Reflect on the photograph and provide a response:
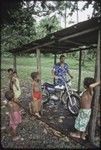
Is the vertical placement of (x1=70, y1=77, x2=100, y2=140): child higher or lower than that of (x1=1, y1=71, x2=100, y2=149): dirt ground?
higher

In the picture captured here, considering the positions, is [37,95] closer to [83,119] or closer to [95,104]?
[83,119]

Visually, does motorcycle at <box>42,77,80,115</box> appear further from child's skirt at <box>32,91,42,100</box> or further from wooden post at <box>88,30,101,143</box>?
wooden post at <box>88,30,101,143</box>

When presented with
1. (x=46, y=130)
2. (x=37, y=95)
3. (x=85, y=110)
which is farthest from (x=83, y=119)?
(x=37, y=95)

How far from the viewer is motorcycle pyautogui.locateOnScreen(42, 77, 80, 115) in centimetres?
1077

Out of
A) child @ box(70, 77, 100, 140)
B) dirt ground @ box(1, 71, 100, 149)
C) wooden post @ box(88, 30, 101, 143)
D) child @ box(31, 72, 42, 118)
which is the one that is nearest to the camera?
wooden post @ box(88, 30, 101, 143)

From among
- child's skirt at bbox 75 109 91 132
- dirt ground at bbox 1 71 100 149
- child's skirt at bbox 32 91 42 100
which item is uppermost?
child's skirt at bbox 32 91 42 100

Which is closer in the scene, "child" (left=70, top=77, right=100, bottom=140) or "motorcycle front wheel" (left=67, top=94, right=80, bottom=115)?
"child" (left=70, top=77, right=100, bottom=140)

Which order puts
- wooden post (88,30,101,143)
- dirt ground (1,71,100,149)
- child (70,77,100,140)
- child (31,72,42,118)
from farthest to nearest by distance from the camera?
child (31,72,42,118) → child (70,77,100,140) → dirt ground (1,71,100,149) → wooden post (88,30,101,143)

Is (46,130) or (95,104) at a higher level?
(95,104)

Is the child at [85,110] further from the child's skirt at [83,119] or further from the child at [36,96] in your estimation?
the child at [36,96]

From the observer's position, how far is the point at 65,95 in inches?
476

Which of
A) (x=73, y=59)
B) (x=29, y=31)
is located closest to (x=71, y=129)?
(x=29, y=31)

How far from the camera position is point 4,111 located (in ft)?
38.9

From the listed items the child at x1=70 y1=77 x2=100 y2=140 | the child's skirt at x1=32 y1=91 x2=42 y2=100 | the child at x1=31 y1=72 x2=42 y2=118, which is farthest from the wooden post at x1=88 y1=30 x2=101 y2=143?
the child's skirt at x1=32 y1=91 x2=42 y2=100
